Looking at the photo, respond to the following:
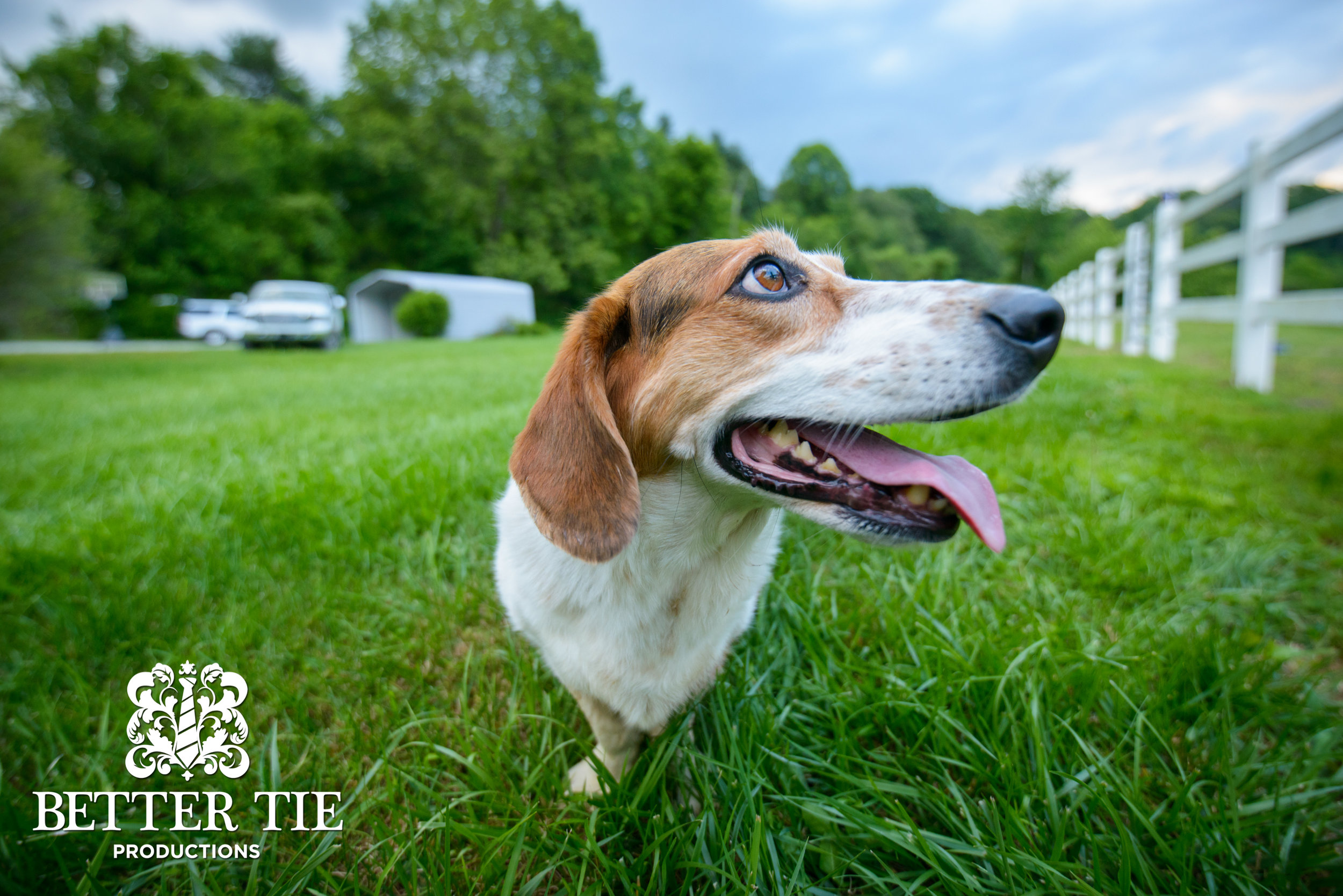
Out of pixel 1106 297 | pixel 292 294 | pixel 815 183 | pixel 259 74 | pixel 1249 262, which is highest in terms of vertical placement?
pixel 259 74


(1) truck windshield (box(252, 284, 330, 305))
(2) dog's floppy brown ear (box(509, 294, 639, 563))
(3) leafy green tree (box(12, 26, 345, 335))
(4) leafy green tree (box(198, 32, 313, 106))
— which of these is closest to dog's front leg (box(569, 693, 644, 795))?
(2) dog's floppy brown ear (box(509, 294, 639, 563))

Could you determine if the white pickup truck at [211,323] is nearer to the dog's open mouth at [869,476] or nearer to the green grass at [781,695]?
the green grass at [781,695]

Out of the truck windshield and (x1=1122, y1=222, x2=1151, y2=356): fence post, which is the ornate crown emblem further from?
the truck windshield

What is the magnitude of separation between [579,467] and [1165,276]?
412 inches

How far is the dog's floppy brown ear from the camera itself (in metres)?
1.42

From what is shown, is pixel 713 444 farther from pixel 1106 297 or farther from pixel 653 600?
pixel 1106 297

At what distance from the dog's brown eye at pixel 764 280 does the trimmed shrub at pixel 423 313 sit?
26079mm

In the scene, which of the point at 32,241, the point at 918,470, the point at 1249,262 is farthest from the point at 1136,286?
the point at 32,241

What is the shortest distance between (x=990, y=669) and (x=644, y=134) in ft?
164

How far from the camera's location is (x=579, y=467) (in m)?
1.45

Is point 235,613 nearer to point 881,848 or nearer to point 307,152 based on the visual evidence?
point 881,848

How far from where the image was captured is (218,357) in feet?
48.6

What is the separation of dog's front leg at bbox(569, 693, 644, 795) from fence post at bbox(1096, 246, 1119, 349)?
14086 millimetres

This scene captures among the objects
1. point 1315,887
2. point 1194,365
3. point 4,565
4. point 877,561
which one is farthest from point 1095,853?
point 1194,365
